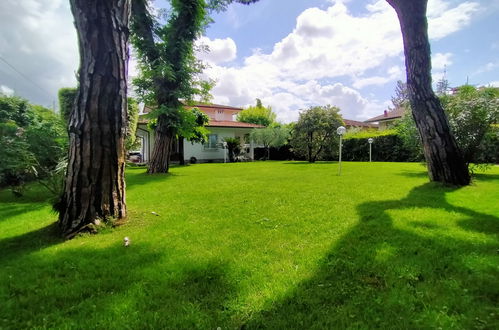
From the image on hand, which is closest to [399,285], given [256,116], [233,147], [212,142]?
[233,147]

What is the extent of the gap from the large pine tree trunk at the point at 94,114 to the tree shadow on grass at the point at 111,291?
0.81 metres

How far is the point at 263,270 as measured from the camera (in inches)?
102

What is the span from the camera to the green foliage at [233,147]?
2314 cm

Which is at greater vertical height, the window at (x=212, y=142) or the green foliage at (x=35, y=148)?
the window at (x=212, y=142)

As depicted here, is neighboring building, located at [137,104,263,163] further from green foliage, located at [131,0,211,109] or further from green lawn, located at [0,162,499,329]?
green lawn, located at [0,162,499,329]

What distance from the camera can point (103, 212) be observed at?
12.8 feet

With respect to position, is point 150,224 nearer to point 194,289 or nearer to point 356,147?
point 194,289

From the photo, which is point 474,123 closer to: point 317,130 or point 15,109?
point 317,130

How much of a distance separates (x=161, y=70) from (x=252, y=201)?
824cm

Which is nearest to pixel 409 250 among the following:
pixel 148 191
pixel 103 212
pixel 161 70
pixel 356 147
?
pixel 103 212

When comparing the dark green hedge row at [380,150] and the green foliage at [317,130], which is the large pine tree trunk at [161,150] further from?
the dark green hedge row at [380,150]

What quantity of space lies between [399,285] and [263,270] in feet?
3.90

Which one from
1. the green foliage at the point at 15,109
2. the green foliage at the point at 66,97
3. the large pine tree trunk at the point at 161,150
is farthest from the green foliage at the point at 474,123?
the green foliage at the point at 15,109

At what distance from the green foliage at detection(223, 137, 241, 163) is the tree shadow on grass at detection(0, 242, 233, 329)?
66.3 feet
